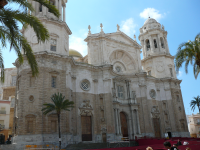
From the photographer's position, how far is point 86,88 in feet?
94.8

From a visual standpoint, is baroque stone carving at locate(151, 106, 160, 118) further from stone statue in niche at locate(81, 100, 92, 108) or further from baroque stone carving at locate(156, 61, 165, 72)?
stone statue in niche at locate(81, 100, 92, 108)

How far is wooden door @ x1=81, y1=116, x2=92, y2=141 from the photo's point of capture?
26.6 m

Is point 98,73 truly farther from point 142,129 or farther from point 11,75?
point 11,75

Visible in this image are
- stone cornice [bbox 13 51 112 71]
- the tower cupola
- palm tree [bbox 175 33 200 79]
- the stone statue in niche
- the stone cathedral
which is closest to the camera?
palm tree [bbox 175 33 200 79]

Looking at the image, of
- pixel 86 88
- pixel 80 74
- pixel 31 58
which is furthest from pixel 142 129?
pixel 31 58

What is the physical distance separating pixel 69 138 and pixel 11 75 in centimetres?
2489

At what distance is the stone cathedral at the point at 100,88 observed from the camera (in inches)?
879

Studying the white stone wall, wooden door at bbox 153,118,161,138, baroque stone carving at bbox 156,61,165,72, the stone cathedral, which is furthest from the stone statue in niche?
baroque stone carving at bbox 156,61,165,72

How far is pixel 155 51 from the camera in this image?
135ft

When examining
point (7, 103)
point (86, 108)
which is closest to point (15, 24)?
point (86, 108)

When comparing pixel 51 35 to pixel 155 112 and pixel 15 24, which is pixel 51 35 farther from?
pixel 155 112

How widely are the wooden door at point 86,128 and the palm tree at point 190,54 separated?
1440cm

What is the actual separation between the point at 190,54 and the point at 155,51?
22908 mm

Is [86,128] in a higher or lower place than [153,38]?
lower
